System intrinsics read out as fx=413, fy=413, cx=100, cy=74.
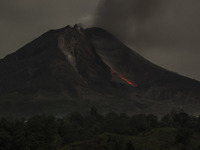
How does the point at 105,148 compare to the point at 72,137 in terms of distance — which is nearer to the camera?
the point at 105,148

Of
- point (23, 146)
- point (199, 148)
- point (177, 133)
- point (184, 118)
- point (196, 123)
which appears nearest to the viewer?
point (23, 146)

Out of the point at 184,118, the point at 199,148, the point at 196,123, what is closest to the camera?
the point at 199,148

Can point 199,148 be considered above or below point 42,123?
below

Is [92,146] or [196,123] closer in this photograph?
[92,146]

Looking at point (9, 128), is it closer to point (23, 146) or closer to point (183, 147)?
point (23, 146)

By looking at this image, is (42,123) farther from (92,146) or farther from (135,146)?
(135,146)

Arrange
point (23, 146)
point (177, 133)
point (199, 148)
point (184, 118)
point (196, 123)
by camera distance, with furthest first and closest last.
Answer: point (184, 118) → point (196, 123) → point (177, 133) → point (199, 148) → point (23, 146)

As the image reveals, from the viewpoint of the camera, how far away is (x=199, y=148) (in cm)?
12538

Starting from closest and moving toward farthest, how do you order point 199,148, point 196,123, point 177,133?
point 199,148, point 177,133, point 196,123

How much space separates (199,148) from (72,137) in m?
45.0

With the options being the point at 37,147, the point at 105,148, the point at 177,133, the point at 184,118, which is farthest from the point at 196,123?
the point at 37,147

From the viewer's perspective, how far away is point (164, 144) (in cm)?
13200

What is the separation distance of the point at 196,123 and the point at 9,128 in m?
79.3

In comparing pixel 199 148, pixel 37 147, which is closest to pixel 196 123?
pixel 199 148
